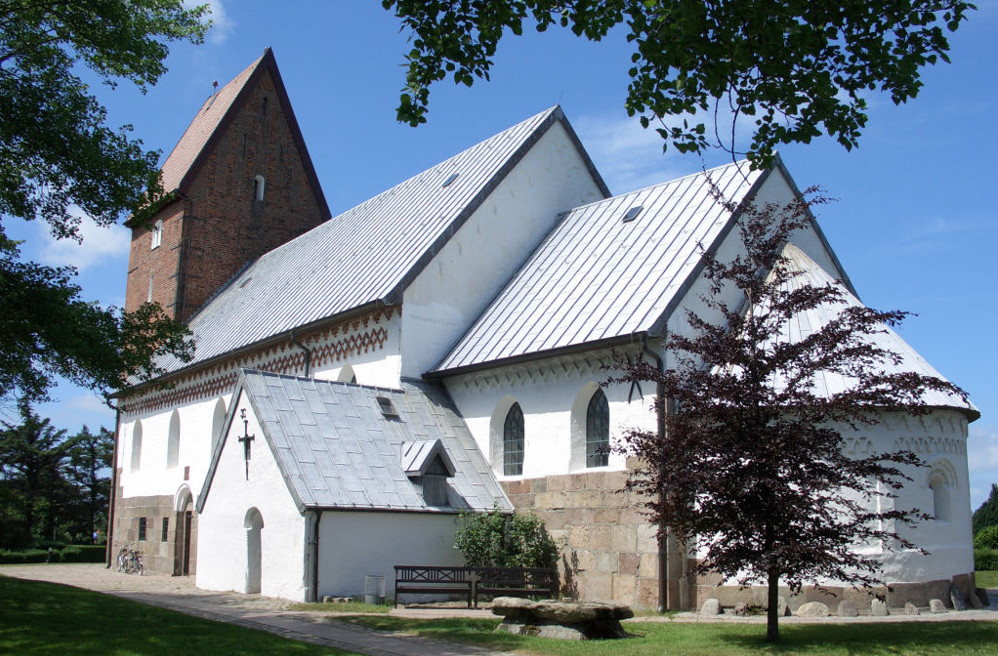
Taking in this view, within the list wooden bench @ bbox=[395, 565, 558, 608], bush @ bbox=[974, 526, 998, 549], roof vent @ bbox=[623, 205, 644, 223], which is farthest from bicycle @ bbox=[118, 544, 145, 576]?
bush @ bbox=[974, 526, 998, 549]

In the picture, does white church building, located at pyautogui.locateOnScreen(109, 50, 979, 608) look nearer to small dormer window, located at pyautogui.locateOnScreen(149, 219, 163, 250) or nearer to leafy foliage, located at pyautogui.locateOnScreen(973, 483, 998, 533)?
small dormer window, located at pyautogui.locateOnScreen(149, 219, 163, 250)

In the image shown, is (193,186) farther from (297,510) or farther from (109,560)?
(297,510)

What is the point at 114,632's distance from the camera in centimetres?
1233

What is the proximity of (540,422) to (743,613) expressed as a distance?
5.62 meters

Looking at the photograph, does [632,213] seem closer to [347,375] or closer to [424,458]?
[424,458]

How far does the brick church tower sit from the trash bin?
66.7 ft

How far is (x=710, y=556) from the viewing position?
1248 centimetres

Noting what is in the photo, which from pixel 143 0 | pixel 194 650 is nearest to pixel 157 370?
pixel 143 0

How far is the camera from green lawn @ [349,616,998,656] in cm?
1127

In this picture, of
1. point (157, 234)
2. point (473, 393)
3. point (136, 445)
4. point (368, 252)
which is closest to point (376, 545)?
point (473, 393)

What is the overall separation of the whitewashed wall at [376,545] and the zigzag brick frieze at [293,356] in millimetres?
5366

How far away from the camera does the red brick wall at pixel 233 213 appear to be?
1401 inches

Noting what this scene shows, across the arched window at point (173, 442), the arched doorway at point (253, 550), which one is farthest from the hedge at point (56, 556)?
the arched doorway at point (253, 550)

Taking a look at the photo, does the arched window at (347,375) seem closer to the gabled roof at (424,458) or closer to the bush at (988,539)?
the gabled roof at (424,458)
